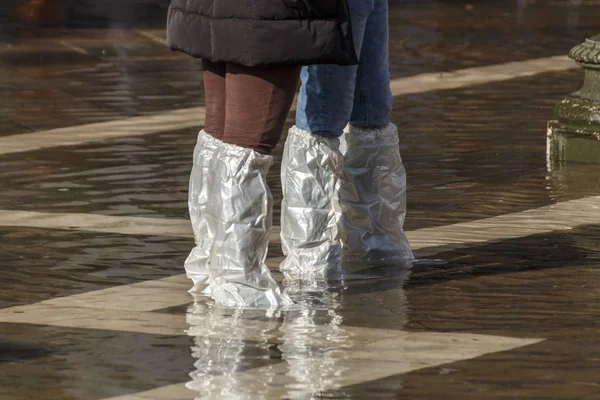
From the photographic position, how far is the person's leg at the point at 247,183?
464cm

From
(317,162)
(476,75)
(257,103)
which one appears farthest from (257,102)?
(476,75)

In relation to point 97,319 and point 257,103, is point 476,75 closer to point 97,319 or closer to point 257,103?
point 257,103

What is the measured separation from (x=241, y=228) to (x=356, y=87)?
897 mm

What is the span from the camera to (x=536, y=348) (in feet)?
13.9

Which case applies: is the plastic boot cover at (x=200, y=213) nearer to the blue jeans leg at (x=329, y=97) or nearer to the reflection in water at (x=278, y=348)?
the reflection in water at (x=278, y=348)

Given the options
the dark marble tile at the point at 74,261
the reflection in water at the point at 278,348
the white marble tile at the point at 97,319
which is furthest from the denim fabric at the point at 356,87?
the white marble tile at the point at 97,319

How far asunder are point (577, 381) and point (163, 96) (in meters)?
6.36

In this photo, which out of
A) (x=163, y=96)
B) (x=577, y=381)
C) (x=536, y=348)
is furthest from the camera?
(x=163, y=96)

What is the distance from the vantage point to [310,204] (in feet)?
16.6

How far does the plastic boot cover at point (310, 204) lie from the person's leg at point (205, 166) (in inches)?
11.6

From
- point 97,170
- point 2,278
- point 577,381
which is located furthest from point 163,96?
point 577,381

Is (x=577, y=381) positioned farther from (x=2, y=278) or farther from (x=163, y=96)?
(x=163, y=96)

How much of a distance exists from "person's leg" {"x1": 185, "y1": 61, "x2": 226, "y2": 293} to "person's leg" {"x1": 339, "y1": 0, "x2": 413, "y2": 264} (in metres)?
0.60

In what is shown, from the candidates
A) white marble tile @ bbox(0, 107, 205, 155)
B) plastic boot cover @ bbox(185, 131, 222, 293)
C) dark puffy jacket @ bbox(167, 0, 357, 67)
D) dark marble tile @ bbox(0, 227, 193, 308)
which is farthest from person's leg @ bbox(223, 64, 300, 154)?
white marble tile @ bbox(0, 107, 205, 155)
